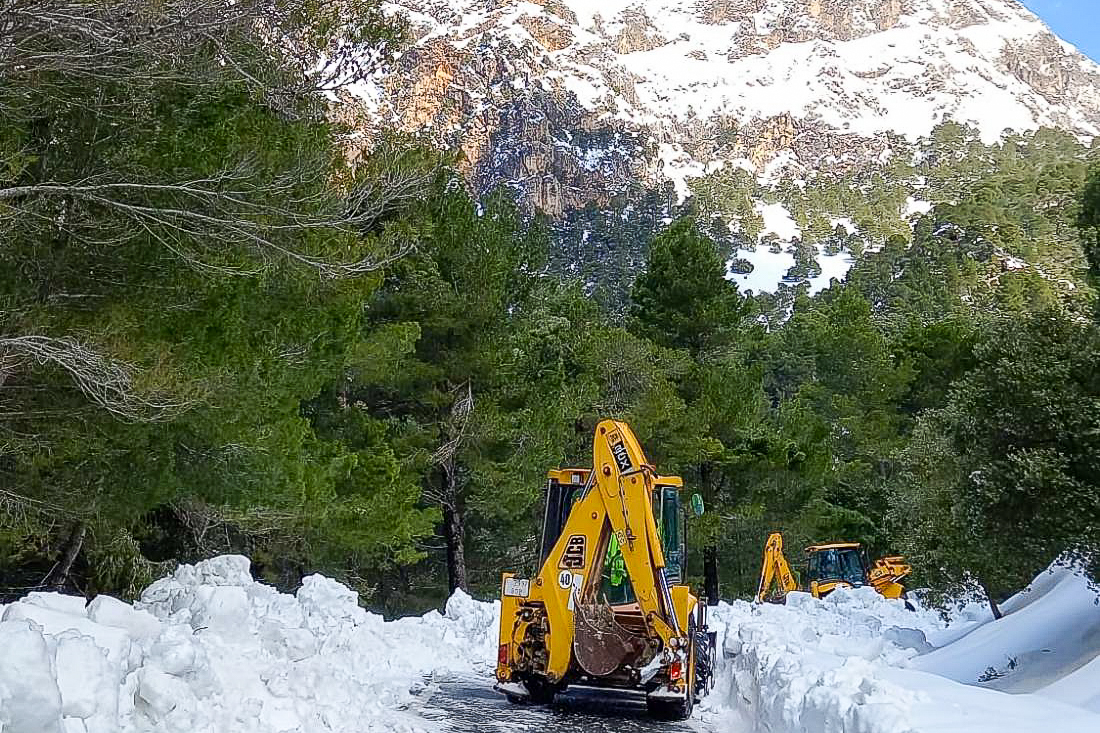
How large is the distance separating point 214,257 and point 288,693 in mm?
3450

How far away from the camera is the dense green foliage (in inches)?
311

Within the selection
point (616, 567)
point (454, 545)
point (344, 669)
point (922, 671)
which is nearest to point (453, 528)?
point (454, 545)

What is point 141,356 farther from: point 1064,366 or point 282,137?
point 1064,366

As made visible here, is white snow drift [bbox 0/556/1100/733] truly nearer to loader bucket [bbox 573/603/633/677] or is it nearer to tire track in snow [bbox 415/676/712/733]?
tire track in snow [bbox 415/676/712/733]

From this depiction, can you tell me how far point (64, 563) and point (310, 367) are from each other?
10.5ft

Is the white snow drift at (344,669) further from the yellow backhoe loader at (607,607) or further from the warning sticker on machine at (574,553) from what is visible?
the warning sticker on machine at (574,553)

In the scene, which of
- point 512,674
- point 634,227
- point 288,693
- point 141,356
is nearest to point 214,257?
point 141,356

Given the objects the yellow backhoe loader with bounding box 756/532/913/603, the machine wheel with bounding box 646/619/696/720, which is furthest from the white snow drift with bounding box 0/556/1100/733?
the yellow backhoe loader with bounding box 756/532/913/603

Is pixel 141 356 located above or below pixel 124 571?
above

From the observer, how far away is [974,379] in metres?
12.1

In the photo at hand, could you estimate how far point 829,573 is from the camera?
26.6 metres

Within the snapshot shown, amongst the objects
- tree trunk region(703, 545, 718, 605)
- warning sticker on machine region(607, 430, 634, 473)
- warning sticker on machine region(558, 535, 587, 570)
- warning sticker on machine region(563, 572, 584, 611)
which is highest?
warning sticker on machine region(607, 430, 634, 473)

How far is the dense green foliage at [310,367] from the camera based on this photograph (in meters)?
7.90

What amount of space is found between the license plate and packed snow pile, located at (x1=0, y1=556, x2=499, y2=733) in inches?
51.7
